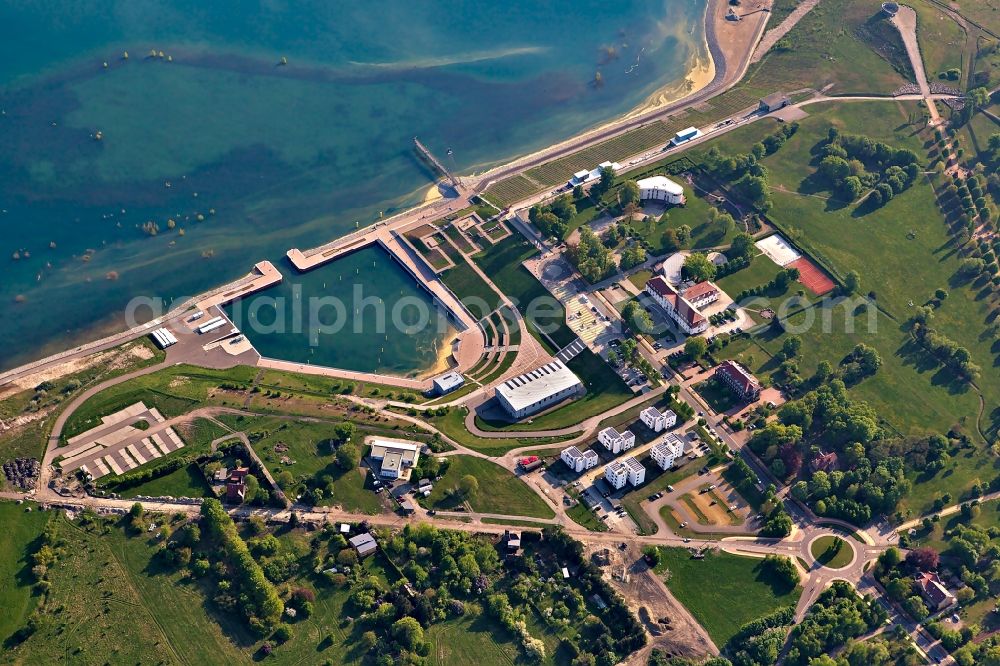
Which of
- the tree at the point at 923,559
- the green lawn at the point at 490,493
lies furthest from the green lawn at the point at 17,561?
the tree at the point at 923,559

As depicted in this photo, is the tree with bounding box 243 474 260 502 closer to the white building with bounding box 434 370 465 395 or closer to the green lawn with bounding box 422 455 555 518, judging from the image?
the green lawn with bounding box 422 455 555 518

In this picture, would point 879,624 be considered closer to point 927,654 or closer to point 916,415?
point 927,654

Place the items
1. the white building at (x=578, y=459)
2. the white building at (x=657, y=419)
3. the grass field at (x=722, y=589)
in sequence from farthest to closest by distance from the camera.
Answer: the white building at (x=657, y=419)
the white building at (x=578, y=459)
the grass field at (x=722, y=589)

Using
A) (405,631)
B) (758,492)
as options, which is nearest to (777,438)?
(758,492)

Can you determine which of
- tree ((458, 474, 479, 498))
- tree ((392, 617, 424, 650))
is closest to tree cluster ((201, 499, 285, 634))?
tree ((392, 617, 424, 650))

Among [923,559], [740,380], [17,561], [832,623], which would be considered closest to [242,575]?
[17,561]

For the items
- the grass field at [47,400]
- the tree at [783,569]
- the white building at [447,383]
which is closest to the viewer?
the tree at [783,569]

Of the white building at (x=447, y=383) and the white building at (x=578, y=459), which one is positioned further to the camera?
the white building at (x=447, y=383)

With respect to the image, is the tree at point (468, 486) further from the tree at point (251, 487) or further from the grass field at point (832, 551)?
the grass field at point (832, 551)

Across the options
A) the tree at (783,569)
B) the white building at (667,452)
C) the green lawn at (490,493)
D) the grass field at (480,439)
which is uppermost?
the grass field at (480,439)
